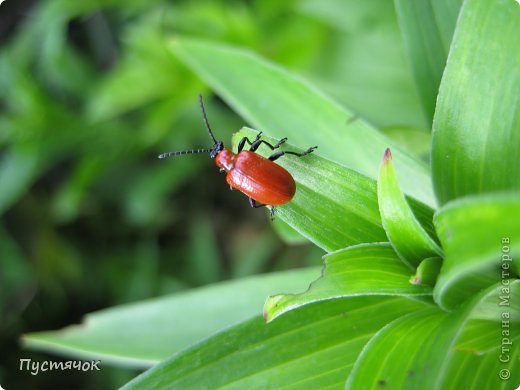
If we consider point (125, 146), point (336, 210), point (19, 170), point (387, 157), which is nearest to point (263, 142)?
point (336, 210)

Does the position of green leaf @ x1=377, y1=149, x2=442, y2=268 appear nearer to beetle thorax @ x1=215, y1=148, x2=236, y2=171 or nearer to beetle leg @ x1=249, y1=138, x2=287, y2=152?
beetle leg @ x1=249, y1=138, x2=287, y2=152

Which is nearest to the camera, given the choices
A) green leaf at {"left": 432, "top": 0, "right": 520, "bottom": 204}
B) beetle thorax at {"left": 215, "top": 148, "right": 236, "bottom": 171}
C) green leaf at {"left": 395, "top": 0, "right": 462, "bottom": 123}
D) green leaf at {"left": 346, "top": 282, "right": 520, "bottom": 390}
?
green leaf at {"left": 346, "top": 282, "right": 520, "bottom": 390}

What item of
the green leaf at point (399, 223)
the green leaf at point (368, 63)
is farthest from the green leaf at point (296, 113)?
the green leaf at point (368, 63)

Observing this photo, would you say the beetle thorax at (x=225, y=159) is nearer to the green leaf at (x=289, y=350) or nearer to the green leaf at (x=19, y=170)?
the green leaf at (x=289, y=350)

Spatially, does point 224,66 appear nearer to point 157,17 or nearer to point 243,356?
point 243,356

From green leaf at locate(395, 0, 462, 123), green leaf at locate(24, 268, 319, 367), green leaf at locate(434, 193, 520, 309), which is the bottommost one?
green leaf at locate(24, 268, 319, 367)

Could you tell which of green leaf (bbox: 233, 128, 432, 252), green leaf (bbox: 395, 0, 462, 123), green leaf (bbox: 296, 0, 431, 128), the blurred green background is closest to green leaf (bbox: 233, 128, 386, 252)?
green leaf (bbox: 233, 128, 432, 252)

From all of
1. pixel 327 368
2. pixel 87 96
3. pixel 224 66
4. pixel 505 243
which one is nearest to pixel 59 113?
pixel 87 96
